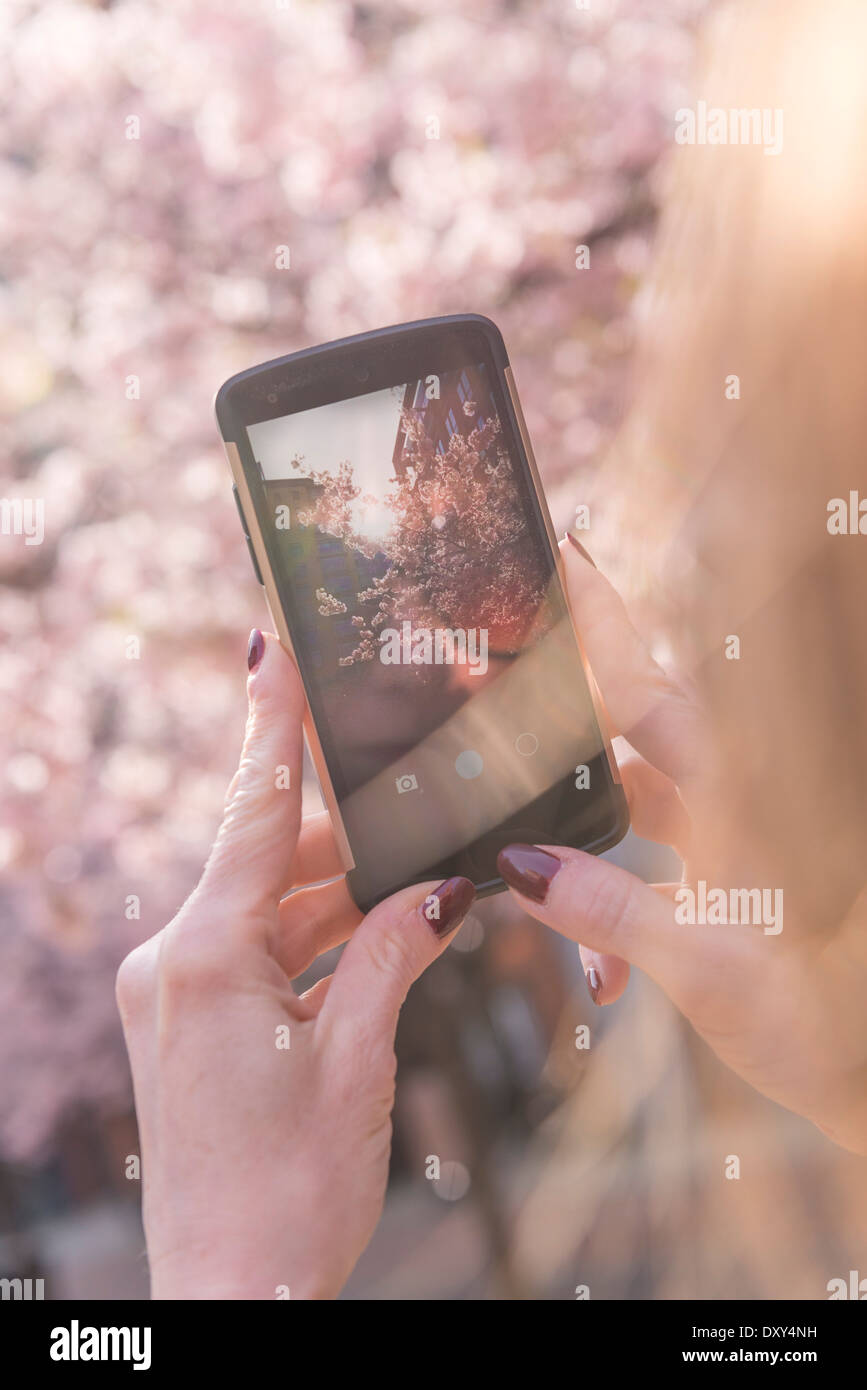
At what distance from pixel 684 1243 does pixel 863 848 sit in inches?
76.2

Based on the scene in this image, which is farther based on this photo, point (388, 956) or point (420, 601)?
A: point (420, 601)

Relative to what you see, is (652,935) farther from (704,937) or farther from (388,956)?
(388,956)

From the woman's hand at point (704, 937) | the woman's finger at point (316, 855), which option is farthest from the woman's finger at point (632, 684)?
the woman's finger at point (316, 855)

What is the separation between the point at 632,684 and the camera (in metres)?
0.95

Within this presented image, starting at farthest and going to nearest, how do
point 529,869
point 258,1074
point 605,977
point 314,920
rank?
point 605,977
point 314,920
point 529,869
point 258,1074

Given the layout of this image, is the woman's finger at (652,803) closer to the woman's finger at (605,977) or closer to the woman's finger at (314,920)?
the woman's finger at (605,977)

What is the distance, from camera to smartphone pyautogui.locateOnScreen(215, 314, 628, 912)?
0.92 metres

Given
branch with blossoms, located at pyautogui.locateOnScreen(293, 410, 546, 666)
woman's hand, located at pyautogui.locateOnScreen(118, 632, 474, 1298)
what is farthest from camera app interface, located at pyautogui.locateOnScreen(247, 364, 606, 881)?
woman's hand, located at pyautogui.locateOnScreen(118, 632, 474, 1298)

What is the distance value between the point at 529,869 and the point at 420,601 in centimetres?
33

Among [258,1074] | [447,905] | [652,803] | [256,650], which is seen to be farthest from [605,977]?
[256,650]

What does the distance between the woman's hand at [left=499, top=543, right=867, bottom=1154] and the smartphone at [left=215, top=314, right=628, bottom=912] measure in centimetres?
5

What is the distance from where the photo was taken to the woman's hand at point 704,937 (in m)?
0.82
